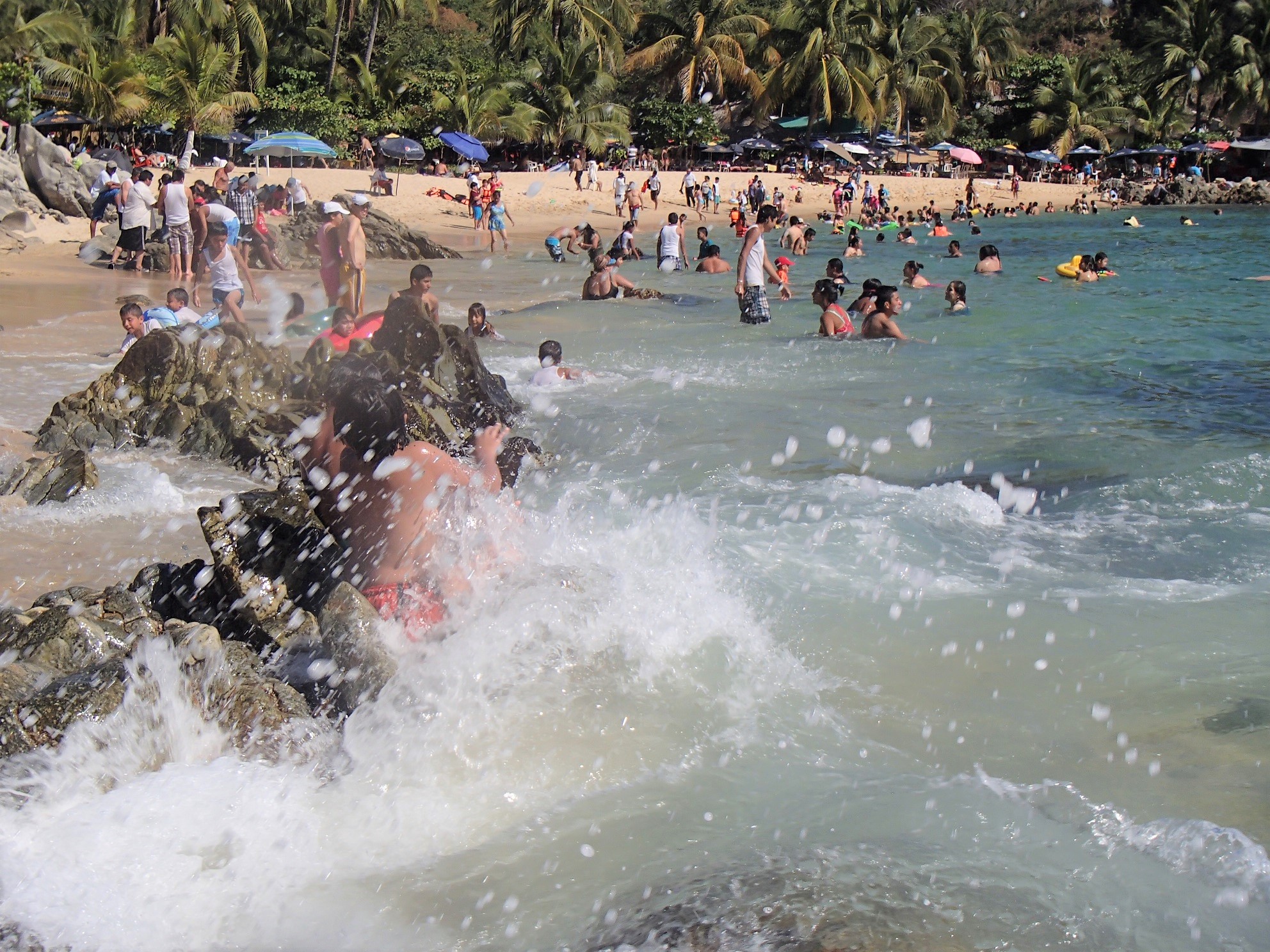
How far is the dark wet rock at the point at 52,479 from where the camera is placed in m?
5.84

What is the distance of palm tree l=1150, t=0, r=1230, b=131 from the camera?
51.3 m

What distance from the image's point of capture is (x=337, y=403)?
14.8ft

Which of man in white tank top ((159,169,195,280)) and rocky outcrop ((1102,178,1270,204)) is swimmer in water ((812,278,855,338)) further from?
rocky outcrop ((1102,178,1270,204))

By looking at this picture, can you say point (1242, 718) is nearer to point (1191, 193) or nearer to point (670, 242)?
point (670, 242)

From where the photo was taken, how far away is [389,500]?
4.06m

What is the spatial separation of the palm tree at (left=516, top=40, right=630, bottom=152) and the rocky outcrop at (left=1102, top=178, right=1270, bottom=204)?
22197mm

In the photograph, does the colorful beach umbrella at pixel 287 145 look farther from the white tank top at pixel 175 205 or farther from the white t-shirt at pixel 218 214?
the white t-shirt at pixel 218 214

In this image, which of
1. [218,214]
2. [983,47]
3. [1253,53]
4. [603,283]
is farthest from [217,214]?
[1253,53]

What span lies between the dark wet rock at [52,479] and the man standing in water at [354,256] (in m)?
3.93

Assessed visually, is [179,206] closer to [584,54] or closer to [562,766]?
[562,766]

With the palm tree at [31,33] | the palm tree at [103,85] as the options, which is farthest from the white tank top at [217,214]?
the palm tree at [103,85]

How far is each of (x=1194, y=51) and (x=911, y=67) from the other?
46.0 feet

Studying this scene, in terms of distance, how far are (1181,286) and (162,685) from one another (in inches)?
776

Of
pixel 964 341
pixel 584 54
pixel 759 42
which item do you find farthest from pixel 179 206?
pixel 759 42
